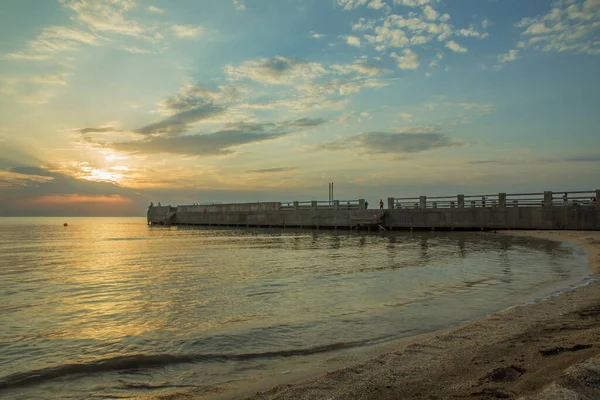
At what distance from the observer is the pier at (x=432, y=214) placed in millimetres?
34500

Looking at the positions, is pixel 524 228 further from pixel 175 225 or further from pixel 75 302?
pixel 175 225

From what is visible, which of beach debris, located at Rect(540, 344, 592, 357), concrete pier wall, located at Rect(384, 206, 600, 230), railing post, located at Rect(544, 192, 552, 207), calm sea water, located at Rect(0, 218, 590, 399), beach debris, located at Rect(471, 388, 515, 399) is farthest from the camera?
railing post, located at Rect(544, 192, 552, 207)

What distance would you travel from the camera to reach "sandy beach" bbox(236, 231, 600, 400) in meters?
3.63

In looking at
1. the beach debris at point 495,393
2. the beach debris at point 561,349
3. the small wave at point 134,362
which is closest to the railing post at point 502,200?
the small wave at point 134,362

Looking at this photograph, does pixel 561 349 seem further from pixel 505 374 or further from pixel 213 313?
pixel 213 313

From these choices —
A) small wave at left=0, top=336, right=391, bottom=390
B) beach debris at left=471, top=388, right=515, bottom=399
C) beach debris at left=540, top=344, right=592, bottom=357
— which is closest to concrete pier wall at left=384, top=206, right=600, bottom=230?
beach debris at left=540, top=344, right=592, bottom=357

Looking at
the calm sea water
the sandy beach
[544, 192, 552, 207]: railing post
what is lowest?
the calm sea water

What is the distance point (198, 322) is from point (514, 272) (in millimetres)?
10844

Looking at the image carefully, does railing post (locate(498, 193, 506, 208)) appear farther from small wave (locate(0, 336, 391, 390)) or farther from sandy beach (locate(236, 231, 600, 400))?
small wave (locate(0, 336, 391, 390))

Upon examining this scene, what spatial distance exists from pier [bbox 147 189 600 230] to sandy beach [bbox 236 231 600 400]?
33.2 m

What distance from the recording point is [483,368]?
14.6ft

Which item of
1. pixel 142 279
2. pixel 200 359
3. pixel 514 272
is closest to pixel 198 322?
pixel 200 359

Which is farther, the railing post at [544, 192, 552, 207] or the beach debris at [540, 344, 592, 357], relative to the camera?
the railing post at [544, 192, 552, 207]

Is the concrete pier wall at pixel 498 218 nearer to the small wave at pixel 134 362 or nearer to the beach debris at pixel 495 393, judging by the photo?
the small wave at pixel 134 362
